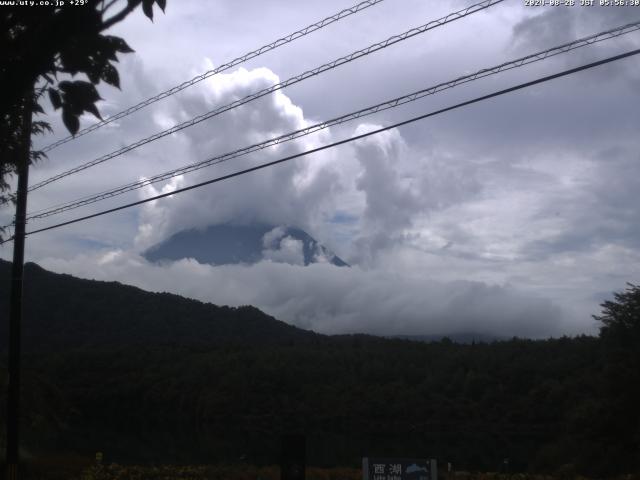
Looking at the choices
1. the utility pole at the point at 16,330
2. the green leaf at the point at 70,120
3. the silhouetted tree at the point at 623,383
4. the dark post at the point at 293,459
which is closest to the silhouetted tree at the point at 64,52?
the green leaf at the point at 70,120

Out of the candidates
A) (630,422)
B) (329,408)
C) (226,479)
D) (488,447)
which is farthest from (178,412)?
(226,479)

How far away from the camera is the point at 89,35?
4.29 m

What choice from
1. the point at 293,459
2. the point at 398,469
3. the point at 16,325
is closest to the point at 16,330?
the point at 16,325

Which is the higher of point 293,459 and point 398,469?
point 293,459

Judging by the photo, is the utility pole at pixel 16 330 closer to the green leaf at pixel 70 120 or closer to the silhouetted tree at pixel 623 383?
the green leaf at pixel 70 120

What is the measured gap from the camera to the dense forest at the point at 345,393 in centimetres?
3113

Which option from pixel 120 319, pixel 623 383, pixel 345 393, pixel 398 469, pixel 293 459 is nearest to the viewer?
pixel 293 459

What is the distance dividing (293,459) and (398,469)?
1.61m

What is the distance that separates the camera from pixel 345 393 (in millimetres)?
71312

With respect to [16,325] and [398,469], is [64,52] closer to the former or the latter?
[398,469]

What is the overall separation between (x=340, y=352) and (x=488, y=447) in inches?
1446

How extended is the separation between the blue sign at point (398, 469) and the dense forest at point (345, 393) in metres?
18.7

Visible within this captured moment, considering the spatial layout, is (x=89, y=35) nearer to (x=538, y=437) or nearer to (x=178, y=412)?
(x=538, y=437)

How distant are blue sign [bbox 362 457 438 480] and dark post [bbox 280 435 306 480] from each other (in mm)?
1065
